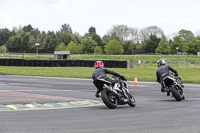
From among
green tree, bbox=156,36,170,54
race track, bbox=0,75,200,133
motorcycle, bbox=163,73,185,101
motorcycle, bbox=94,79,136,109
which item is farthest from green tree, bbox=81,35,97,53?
motorcycle, bbox=94,79,136,109

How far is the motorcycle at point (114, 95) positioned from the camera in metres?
11.2

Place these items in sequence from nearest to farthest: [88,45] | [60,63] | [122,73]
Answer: [122,73], [60,63], [88,45]

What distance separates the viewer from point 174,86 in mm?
13867

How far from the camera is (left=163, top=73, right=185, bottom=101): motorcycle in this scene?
13688 mm

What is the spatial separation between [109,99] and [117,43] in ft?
347

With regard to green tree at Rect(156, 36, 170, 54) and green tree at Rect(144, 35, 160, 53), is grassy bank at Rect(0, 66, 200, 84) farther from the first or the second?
green tree at Rect(144, 35, 160, 53)

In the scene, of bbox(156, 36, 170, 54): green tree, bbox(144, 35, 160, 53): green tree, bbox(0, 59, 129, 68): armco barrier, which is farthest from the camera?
bbox(144, 35, 160, 53): green tree

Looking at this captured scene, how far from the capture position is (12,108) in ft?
37.4

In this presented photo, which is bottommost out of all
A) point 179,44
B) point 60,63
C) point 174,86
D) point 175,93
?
point 175,93

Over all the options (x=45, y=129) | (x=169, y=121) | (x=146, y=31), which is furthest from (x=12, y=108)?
(x=146, y=31)

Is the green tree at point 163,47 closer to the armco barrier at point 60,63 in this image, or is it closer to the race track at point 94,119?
the armco barrier at point 60,63

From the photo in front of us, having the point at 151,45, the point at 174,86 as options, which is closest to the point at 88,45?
the point at 151,45

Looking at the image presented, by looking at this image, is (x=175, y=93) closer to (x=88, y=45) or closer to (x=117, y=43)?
(x=117, y=43)

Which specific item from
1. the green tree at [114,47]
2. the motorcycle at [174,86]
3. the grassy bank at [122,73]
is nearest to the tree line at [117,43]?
the green tree at [114,47]
